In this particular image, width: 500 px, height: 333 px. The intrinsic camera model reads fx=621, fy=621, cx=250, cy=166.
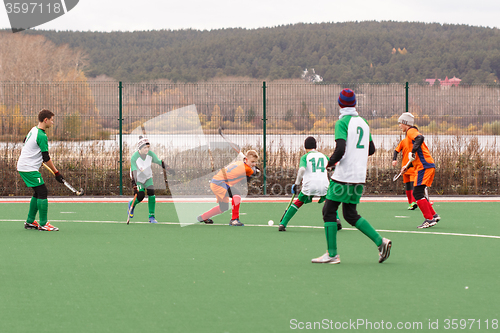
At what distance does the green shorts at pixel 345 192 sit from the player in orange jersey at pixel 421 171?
362 centimetres

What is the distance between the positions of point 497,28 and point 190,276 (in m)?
91.7

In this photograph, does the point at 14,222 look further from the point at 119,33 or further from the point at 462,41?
the point at 119,33

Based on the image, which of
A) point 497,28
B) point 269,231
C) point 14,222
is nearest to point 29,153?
point 14,222

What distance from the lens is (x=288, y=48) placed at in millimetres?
97438

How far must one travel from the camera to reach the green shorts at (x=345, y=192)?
23.7ft

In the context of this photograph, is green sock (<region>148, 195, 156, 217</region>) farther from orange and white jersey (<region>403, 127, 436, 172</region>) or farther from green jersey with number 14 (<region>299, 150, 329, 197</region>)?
orange and white jersey (<region>403, 127, 436, 172</region>)

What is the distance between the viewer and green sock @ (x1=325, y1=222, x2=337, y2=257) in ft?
24.1

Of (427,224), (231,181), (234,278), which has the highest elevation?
(231,181)

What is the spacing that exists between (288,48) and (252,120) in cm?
8272

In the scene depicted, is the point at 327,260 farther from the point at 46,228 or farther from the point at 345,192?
the point at 46,228

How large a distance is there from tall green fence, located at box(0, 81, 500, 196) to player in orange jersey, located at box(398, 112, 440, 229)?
5.47 meters

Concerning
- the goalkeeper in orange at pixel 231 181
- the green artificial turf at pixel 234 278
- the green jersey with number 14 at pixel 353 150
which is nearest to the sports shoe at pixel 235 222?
the goalkeeper in orange at pixel 231 181

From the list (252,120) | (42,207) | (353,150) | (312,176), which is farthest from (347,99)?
(252,120)

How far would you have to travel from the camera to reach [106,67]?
100375 millimetres
